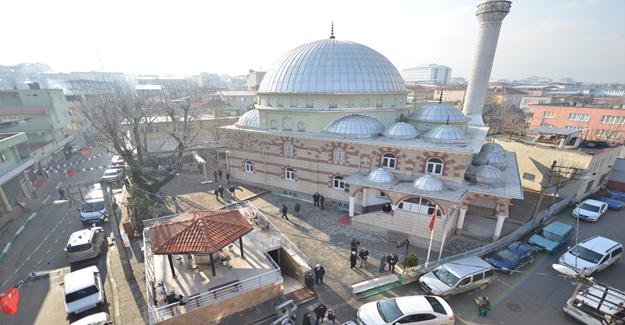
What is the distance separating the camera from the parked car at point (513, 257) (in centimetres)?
1515

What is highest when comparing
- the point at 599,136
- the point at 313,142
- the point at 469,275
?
the point at 313,142

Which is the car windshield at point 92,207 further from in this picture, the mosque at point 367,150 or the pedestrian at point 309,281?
the pedestrian at point 309,281

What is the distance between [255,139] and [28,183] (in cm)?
2554

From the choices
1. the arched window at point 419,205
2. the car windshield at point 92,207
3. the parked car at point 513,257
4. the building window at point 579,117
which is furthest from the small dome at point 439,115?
the building window at point 579,117

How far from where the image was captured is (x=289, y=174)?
24891 millimetres

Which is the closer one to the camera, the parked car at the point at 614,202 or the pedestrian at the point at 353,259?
the pedestrian at the point at 353,259

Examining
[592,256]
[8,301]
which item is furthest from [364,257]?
[8,301]

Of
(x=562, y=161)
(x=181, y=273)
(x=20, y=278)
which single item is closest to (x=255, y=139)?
(x=181, y=273)

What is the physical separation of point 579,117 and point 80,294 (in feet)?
200

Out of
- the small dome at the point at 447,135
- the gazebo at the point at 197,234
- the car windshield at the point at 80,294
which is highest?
the small dome at the point at 447,135

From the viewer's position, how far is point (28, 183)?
2791 cm

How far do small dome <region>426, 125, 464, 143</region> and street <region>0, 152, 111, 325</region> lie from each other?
23861 mm

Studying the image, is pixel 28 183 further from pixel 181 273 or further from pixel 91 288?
pixel 181 273

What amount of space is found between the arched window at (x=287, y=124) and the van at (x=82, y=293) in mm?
17014
